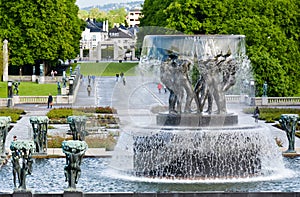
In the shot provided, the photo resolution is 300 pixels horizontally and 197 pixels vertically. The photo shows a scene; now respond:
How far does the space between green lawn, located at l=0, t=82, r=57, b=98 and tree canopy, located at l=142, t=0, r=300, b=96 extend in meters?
11.0

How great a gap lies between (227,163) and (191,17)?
4880cm

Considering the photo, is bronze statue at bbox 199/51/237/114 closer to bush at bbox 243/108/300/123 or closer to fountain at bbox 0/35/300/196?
fountain at bbox 0/35/300/196

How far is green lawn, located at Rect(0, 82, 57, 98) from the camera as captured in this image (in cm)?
7488

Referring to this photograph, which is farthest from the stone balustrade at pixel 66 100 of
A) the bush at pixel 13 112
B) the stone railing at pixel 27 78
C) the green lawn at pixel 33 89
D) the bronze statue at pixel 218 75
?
the bronze statue at pixel 218 75

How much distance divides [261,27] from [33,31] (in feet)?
96.7

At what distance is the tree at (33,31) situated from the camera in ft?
302

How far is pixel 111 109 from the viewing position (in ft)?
189

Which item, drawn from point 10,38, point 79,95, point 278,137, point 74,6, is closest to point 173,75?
point 278,137

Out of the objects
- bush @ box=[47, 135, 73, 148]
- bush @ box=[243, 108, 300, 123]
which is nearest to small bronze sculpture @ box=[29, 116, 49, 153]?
bush @ box=[47, 135, 73, 148]

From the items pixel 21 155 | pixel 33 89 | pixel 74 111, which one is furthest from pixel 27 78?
pixel 21 155

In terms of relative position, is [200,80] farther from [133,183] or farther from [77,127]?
[77,127]

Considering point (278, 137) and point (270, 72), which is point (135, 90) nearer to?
point (278, 137)

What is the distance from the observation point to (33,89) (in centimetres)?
7850

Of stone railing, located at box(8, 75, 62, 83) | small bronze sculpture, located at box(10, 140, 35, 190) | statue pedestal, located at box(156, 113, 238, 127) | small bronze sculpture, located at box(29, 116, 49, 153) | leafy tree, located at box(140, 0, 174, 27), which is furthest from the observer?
leafy tree, located at box(140, 0, 174, 27)
